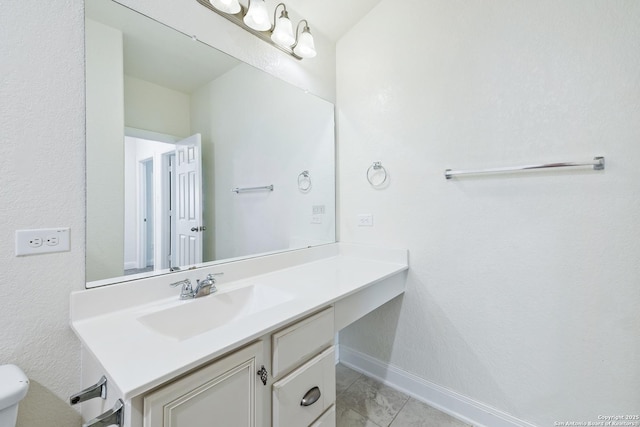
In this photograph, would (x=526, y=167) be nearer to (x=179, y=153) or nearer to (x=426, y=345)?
(x=426, y=345)

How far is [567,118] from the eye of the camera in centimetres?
121

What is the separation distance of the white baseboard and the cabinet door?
122cm

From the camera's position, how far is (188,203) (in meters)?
1.31

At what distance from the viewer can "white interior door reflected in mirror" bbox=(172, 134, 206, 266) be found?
1.25 m

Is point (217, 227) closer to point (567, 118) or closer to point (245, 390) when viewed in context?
point (245, 390)

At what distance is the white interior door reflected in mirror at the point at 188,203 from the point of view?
125 centimetres

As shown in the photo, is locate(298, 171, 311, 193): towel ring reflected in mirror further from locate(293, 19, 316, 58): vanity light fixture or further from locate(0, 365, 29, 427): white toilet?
locate(0, 365, 29, 427): white toilet

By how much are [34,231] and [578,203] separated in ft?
6.77

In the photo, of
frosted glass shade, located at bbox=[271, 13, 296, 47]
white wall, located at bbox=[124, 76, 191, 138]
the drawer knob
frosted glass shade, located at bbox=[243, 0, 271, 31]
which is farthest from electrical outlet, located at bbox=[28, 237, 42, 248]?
frosted glass shade, located at bbox=[271, 13, 296, 47]

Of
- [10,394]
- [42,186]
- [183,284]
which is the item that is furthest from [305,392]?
[42,186]

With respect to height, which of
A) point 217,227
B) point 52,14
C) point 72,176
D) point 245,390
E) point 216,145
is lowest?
point 245,390

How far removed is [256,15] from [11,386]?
5.44ft

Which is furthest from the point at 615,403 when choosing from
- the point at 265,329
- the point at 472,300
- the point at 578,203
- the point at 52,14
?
the point at 52,14

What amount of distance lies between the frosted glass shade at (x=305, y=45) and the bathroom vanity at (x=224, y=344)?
1282mm
